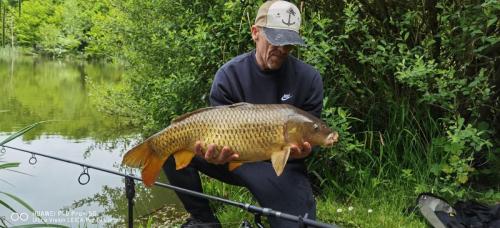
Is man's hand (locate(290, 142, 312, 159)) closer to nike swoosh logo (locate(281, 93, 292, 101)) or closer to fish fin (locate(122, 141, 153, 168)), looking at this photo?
nike swoosh logo (locate(281, 93, 292, 101))

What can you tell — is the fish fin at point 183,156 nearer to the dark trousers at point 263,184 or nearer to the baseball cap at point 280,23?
the dark trousers at point 263,184

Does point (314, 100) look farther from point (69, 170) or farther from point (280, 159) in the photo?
point (69, 170)

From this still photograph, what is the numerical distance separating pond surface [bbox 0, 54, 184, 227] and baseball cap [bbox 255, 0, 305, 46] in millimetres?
947

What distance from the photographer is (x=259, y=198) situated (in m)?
2.13

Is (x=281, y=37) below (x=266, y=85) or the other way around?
the other way around

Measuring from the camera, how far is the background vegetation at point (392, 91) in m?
2.74

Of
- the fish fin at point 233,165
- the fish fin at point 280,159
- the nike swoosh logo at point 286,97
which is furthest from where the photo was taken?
the nike swoosh logo at point 286,97

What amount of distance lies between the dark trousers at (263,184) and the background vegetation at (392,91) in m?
0.62

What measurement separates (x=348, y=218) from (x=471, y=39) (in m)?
1.14

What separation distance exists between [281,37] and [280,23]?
0.08m

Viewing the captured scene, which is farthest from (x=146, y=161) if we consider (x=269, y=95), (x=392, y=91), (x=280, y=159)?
(x=392, y=91)

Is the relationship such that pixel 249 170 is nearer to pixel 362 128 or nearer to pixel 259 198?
pixel 259 198

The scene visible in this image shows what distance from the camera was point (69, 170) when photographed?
507 centimetres

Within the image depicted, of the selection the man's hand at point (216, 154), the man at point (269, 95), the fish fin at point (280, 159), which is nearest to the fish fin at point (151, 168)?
the man's hand at point (216, 154)
